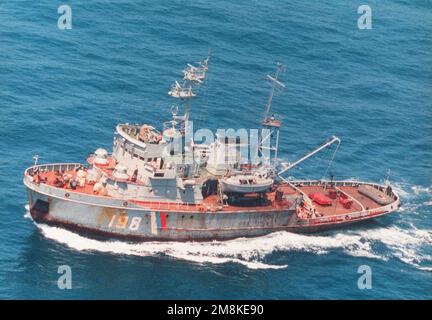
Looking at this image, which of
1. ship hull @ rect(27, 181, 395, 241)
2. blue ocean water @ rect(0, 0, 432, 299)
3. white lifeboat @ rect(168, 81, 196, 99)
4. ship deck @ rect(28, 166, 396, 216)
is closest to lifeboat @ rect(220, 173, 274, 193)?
ship deck @ rect(28, 166, 396, 216)

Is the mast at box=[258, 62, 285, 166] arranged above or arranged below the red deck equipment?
above

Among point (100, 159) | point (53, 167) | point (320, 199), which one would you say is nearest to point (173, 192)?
point (100, 159)

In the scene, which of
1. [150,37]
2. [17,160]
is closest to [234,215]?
[17,160]

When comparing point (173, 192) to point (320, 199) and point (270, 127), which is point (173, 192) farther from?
point (320, 199)

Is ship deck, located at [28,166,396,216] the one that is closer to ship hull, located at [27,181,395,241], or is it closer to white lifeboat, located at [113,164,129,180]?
ship hull, located at [27,181,395,241]

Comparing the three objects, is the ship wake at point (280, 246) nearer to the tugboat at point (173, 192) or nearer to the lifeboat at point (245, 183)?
the tugboat at point (173, 192)

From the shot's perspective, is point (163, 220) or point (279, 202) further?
point (279, 202)
